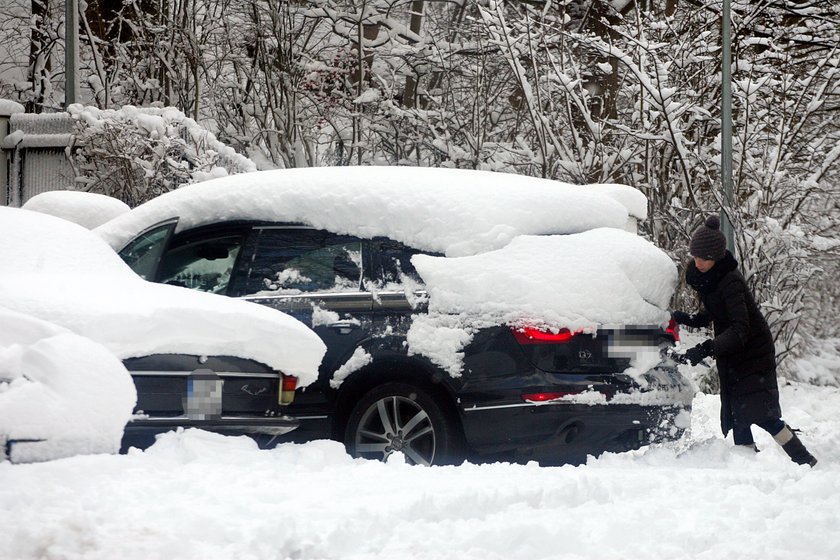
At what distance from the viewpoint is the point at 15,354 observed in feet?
15.4

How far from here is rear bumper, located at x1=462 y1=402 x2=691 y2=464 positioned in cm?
605

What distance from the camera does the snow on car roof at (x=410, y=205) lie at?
6.36 metres

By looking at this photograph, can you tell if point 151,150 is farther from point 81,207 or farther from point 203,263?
point 203,263

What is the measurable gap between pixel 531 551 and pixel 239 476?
1.43m

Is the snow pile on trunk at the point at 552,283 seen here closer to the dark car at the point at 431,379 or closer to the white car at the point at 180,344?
the dark car at the point at 431,379

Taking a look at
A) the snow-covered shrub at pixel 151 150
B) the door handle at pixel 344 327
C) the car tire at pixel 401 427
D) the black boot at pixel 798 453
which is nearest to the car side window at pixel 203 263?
the door handle at pixel 344 327

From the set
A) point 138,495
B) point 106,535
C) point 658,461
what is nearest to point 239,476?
point 138,495

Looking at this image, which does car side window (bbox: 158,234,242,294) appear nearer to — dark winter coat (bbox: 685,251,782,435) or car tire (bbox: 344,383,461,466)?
car tire (bbox: 344,383,461,466)

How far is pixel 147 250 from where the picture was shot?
712 centimetres

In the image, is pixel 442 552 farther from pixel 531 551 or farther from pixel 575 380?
pixel 575 380

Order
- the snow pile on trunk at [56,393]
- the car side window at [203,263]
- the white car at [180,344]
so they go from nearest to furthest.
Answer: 1. the snow pile on trunk at [56,393]
2. the white car at [180,344]
3. the car side window at [203,263]

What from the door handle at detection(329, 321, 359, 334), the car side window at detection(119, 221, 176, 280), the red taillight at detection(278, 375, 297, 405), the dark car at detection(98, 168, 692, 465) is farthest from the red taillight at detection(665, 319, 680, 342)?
the car side window at detection(119, 221, 176, 280)

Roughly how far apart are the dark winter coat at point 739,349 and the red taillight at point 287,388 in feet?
8.60

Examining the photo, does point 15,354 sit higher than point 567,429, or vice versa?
point 15,354
